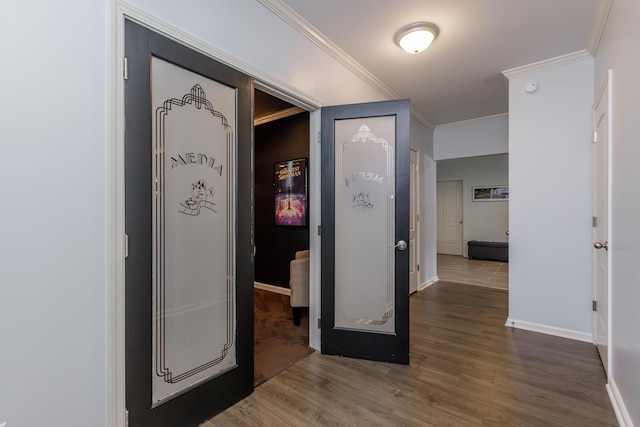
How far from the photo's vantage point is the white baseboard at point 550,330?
2889 millimetres

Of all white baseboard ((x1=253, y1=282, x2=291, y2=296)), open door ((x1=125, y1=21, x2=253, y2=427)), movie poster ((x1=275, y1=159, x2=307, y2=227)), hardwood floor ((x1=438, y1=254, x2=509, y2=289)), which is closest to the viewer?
open door ((x1=125, y1=21, x2=253, y2=427))

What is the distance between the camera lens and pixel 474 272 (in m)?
6.00

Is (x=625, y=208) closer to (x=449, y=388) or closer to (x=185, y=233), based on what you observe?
(x=449, y=388)

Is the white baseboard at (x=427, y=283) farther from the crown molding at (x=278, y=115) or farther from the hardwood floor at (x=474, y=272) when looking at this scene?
the crown molding at (x=278, y=115)

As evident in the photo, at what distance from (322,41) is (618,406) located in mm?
3354

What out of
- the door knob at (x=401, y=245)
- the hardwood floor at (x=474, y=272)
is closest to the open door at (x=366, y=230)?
the door knob at (x=401, y=245)

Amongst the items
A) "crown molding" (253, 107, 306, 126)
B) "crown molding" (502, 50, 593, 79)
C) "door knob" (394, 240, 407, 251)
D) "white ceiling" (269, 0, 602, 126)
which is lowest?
"door knob" (394, 240, 407, 251)

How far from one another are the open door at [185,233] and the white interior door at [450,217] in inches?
303

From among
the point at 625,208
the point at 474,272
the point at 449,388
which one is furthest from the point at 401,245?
the point at 474,272

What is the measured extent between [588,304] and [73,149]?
422 centimetres

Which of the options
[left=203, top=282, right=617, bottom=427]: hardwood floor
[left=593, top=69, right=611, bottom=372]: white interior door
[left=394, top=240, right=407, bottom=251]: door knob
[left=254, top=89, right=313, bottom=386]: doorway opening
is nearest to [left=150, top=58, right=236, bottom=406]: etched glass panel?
[left=203, top=282, right=617, bottom=427]: hardwood floor

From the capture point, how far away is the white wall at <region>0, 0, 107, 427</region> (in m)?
1.11

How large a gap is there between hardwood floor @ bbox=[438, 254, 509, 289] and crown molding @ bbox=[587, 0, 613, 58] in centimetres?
347

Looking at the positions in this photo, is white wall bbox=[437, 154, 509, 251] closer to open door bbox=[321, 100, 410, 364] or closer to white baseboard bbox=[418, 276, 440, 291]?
white baseboard bbox=[418, 276, 440, 291]
